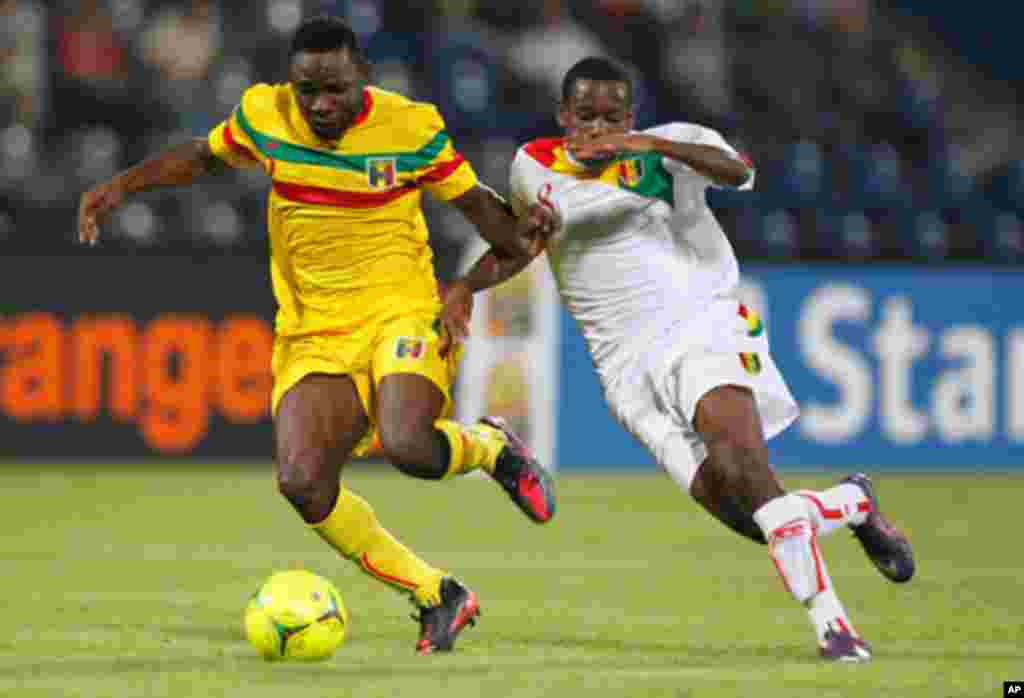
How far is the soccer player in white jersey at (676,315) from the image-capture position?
722 centimetres

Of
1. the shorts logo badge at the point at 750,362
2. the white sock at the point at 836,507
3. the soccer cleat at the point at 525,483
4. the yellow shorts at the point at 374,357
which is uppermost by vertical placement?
the shorts logo badge at the point at 750,362

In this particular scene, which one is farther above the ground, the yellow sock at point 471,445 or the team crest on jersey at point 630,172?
the team crest on jersey at point 630,172

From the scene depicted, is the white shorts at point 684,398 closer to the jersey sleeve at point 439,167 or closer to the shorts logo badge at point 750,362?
the shorts logo badge at point 750,362

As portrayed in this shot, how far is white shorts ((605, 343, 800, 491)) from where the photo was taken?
7.45 m

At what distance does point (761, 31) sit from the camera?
18391mm

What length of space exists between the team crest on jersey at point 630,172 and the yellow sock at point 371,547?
1455 millimetres

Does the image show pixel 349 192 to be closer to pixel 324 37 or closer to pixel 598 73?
pixel 324 37

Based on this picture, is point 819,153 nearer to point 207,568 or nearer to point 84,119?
point 84,119

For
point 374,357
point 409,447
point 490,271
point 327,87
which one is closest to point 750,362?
point 490,271

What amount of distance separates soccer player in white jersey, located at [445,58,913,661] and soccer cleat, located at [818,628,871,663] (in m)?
0.01

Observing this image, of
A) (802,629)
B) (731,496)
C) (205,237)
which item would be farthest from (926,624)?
(205,237)

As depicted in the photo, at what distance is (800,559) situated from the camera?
7.02m

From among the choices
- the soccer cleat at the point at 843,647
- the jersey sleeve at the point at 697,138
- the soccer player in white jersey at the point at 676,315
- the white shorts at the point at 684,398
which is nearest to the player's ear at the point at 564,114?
the soccer player in white jersey at the point at 676,315

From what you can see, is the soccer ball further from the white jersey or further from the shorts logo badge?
the shorts logo badge
